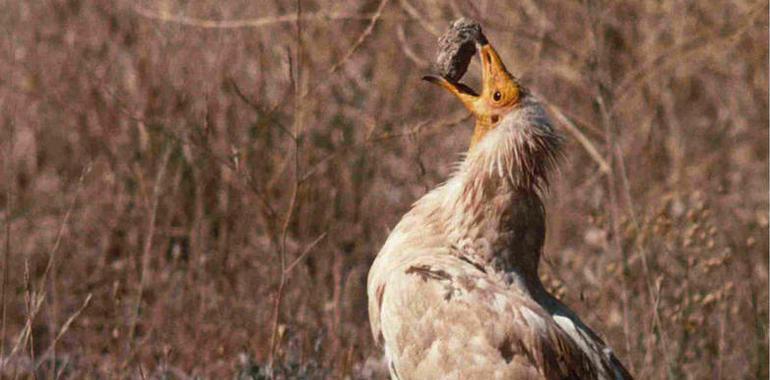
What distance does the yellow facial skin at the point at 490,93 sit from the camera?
465cm

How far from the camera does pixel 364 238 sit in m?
7.97

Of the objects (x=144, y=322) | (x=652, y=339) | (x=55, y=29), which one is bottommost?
(x=144, y=322)

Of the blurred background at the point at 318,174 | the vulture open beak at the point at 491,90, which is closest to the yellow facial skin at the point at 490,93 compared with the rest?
the vulture open beak at the point at 491,90

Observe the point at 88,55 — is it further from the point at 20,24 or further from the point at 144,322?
the point at 144,322

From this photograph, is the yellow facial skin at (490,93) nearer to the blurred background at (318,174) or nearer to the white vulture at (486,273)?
the white vulture at (486,273)

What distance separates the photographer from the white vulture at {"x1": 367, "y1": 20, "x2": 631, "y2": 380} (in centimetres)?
445

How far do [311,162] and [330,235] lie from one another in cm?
63

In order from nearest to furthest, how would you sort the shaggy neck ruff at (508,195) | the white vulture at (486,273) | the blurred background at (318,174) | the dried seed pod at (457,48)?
1. the white vulture at (486,273)
2. the shaggy neck ruff at (508,195)
3. the dried seed pod at (457,48)
4. the blurred background at (318,174)

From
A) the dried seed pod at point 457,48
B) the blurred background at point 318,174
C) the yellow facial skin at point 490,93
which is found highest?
the dried seed pod at point 457,48

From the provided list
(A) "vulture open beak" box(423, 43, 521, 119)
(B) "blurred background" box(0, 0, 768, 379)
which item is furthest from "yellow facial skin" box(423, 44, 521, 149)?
(B) "blurred background" box(0, 0, 768, 379)

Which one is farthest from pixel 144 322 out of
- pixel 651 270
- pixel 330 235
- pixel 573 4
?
pixel 573 4

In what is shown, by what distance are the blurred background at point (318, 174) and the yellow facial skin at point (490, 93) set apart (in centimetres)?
87

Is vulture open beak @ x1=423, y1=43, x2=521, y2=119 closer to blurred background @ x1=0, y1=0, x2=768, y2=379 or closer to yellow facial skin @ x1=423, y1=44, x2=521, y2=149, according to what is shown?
yellow facial skin @ x1=423, y1=44, x2=521, y2=149

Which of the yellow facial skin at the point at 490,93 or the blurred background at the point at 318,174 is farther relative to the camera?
the blurred background at the point at 318,174
